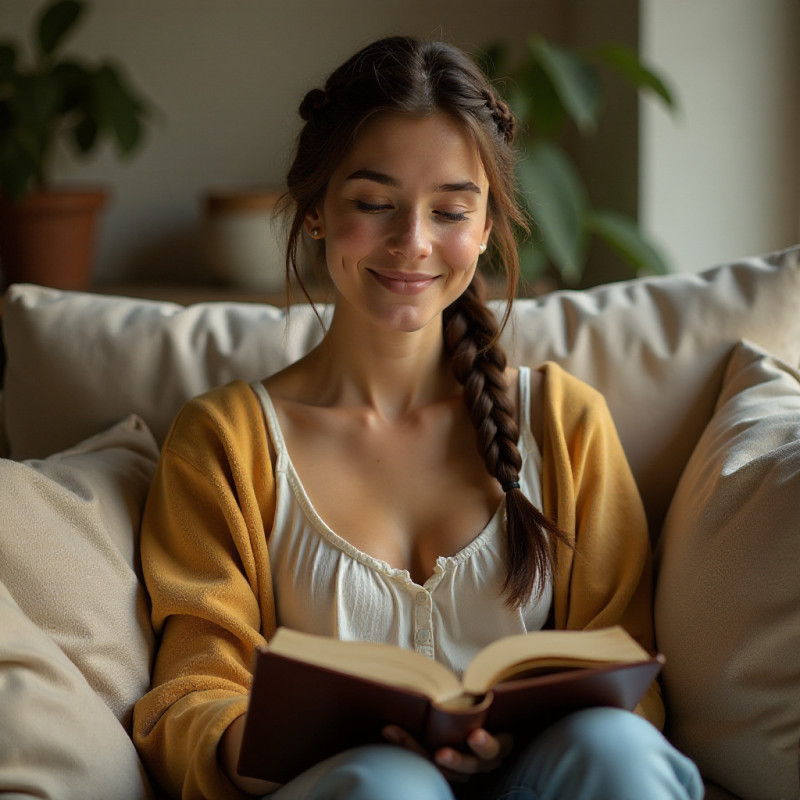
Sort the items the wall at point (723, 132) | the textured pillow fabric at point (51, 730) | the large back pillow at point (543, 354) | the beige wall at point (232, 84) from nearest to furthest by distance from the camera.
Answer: the textured pillow fabric at point (51, 730)
the large back pillow at point (543, 354)
the wall at point (723, 132)
the beige wall at point (232, 84)

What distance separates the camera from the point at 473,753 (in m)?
1.00

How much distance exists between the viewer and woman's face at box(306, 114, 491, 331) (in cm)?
125

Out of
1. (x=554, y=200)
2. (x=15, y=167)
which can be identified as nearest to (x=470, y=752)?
(x=554, y=200)

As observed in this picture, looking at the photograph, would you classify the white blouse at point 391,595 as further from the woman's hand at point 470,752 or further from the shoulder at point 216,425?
the woman's hand at point 470,752

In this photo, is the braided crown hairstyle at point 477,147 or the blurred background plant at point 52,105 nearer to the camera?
the braided crown hairstyle at point 477,147

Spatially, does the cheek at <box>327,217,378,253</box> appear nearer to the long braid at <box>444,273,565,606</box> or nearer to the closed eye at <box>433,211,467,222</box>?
the closed eye at <box>433,211,467,222</box>

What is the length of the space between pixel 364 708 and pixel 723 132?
7.37 feet

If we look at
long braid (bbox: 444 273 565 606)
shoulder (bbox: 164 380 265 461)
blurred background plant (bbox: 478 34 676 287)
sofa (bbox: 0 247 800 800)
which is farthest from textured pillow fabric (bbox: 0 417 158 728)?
blurred background plant (bbox: 478 34 676 287)

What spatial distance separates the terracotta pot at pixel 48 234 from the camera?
272cm

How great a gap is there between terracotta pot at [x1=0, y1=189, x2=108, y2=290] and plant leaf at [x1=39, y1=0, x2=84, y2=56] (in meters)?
0.39

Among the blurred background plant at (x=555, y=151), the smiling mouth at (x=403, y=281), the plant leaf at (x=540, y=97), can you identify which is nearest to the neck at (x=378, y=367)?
the smiling mouth at (x=403, y=281)

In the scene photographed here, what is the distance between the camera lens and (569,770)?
97cm

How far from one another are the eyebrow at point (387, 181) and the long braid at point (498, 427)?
0.24 metres

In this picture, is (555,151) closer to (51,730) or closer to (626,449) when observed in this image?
(626,449)
